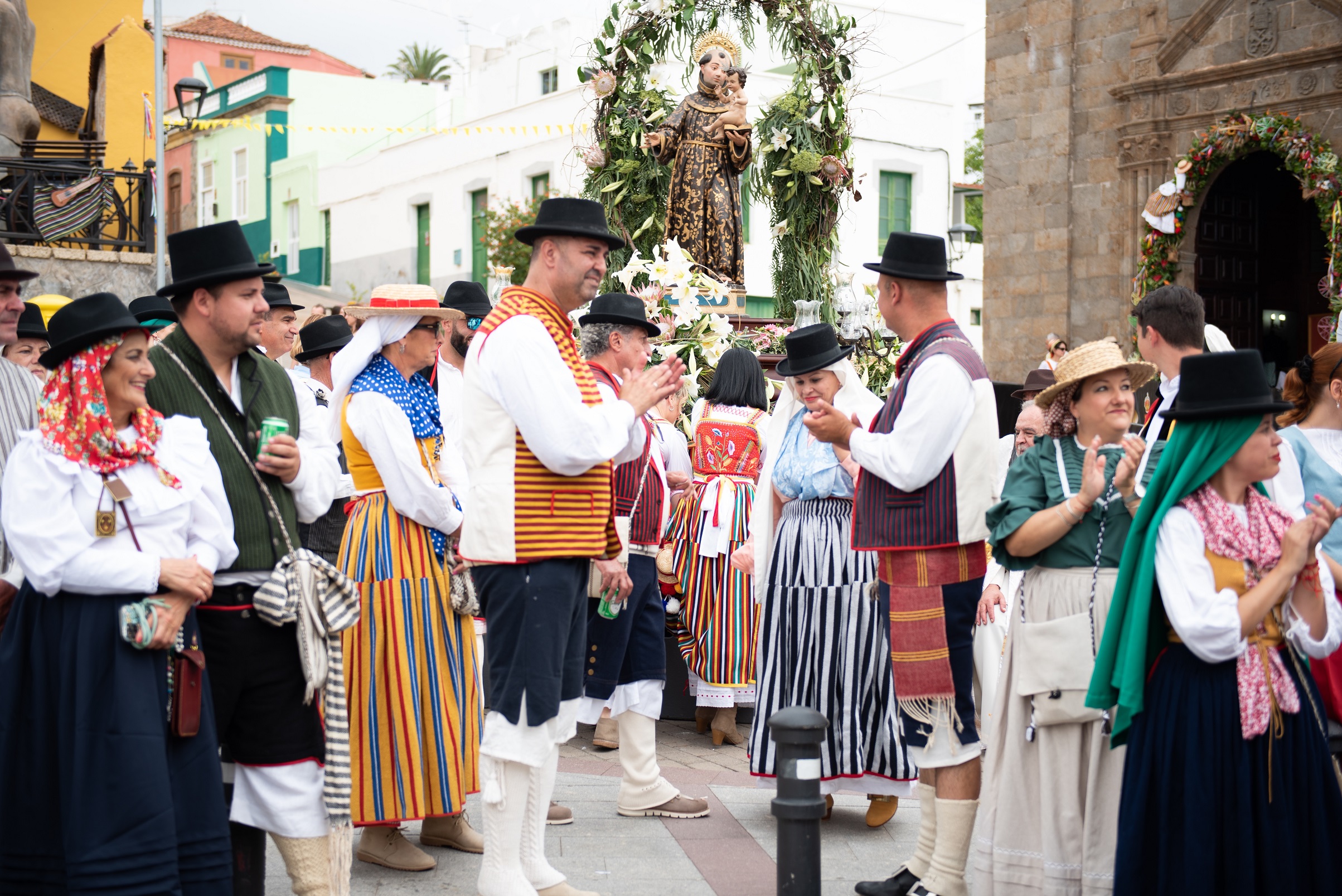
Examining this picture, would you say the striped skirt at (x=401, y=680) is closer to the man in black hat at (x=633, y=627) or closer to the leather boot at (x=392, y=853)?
the leather boot at (x=392, y=853)

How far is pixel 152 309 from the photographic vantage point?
5539 mm

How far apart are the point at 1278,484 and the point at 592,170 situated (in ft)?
23.3

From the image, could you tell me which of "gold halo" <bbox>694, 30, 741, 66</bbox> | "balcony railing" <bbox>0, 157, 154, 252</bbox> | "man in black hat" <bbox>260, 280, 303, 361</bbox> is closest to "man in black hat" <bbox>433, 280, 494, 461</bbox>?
"man in black hat" <bbox>260, 280, 303, 361</bbox>

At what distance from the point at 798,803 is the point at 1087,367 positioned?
1.66m

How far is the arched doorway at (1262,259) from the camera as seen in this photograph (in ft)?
49.4

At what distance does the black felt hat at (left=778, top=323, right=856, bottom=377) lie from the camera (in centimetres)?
513

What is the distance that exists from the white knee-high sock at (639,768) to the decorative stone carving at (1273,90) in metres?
11.2

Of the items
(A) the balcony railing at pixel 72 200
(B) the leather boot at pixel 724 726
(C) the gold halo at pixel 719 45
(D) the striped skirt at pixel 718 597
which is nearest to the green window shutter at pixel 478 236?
(A) the balcony railing at pixel 72 200

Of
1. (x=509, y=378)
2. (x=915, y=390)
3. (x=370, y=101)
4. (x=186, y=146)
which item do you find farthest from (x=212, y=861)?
(x=186, y=146)

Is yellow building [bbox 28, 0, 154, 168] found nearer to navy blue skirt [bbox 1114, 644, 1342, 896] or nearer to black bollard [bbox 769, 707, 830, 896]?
black bollard [bbox 769, 707, 830, 896]

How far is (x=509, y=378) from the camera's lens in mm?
3996

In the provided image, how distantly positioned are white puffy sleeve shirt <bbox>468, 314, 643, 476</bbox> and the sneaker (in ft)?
6.79

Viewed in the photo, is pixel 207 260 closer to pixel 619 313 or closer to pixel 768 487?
pixel 619 313

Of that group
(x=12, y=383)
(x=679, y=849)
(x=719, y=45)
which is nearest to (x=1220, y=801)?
(x=679, y=849)
